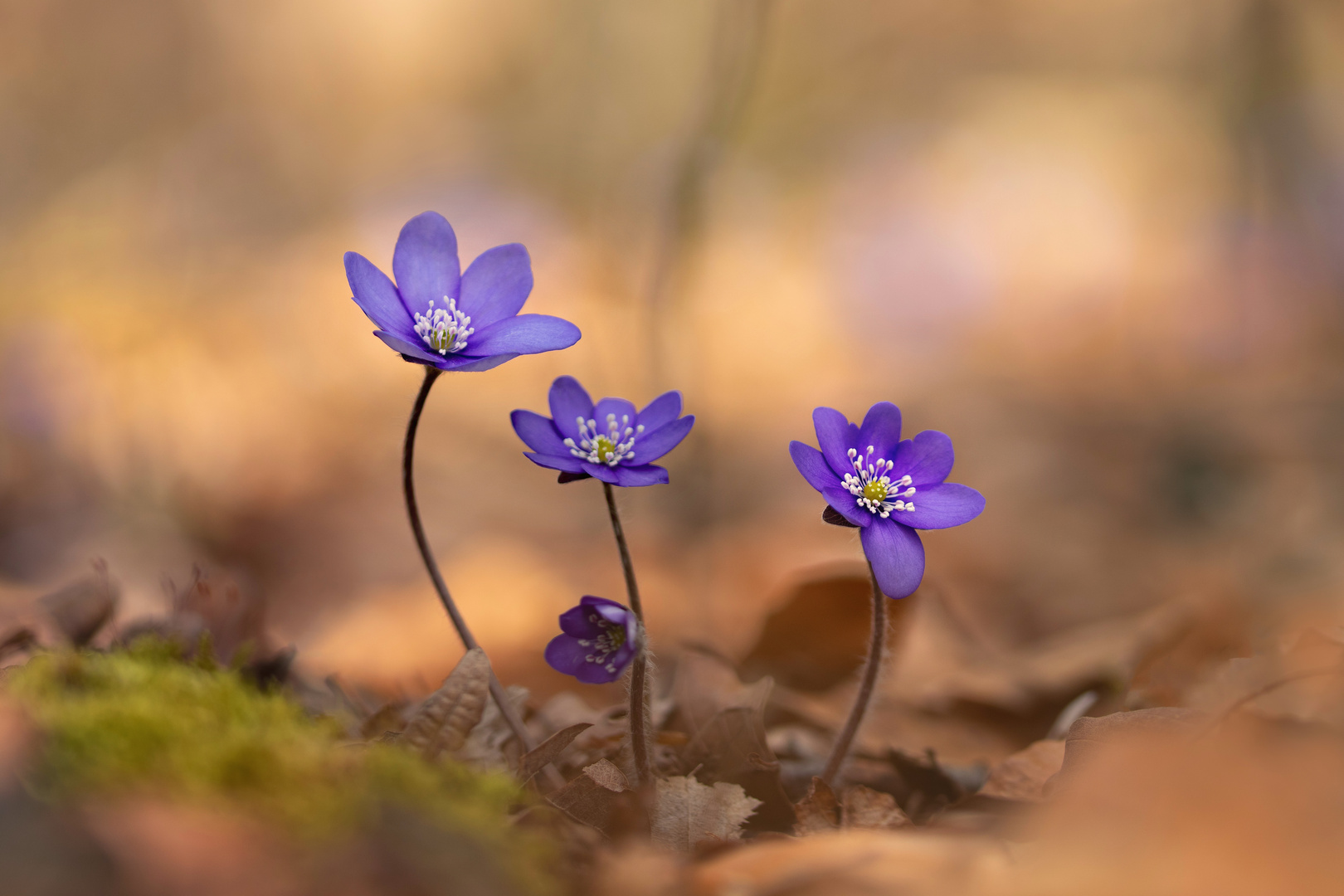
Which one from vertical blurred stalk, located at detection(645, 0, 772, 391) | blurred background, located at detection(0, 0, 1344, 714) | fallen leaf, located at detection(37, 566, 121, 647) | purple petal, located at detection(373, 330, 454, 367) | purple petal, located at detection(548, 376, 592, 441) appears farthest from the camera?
blurred background, located at detection(0, 0, 1344, 714)

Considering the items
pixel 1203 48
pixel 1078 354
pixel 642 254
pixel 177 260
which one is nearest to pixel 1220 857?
pixel 1078 354

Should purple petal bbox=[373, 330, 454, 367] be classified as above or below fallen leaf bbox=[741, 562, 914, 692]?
above

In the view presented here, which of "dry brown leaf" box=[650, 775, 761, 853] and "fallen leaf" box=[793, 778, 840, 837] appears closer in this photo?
"dry brown leaf" box=[650, 775, 761, 853]

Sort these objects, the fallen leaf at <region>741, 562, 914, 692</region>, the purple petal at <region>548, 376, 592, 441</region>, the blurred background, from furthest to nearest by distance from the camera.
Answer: the blurred background
the fallen leaf at <region>741, 562, 914, 692</region>
the purple petal at <region>548, 376, 592, 441</region>

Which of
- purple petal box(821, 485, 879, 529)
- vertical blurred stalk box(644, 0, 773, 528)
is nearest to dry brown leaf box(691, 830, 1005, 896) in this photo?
purple petal box(821, 485, 879, 529)

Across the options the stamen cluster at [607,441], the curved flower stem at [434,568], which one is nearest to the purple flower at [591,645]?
the curved flower stem at [434,568]

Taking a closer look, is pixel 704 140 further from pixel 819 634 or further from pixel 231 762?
pixel 231 762

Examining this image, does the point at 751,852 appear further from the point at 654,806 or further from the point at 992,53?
the point at 992,53

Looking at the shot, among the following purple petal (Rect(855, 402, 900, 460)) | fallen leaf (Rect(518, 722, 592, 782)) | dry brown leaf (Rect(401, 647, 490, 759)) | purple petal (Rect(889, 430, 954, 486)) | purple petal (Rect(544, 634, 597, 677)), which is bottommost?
fallen leaf (Rect(518, 722, 592, 782))

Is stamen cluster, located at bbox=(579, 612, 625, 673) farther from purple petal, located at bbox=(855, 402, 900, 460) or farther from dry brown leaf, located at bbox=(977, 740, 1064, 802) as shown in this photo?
dry brown leaf, located at bbox=(977, 740, 1064, 802)
